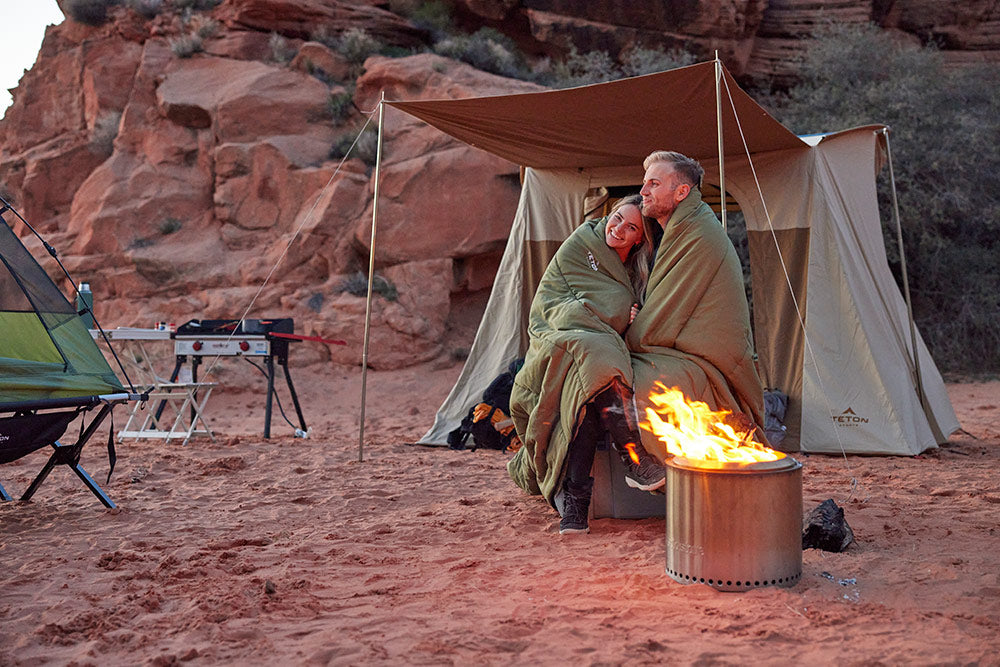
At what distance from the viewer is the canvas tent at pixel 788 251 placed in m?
5.20

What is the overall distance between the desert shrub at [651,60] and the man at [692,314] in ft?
32.5

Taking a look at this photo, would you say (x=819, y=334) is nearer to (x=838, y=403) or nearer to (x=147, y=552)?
(x=838, y=403)

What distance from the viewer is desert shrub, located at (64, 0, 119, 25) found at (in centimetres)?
1293

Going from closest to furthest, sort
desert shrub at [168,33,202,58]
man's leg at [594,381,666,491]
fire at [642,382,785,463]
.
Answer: fire at [642,382,785,463], man's leg at [594,381,666,491], desert shrub at [168,33,202,58]

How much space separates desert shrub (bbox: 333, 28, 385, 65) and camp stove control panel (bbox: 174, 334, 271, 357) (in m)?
7.12

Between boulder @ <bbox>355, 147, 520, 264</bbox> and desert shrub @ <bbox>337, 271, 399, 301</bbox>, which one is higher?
boulder @ <bbox>355, 147, 520, 264</bbox>

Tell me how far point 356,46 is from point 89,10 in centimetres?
432

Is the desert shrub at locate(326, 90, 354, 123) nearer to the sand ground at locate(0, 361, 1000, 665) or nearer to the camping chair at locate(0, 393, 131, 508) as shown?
the sand ground at locate(0, 361, 1000, 665)

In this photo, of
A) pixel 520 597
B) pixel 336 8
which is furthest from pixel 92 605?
pixel 336 8

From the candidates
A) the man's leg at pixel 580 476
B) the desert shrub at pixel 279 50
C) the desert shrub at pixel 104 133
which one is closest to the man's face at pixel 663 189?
the man's leg at pixel 580 476

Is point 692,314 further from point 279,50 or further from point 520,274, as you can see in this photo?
point 279,50

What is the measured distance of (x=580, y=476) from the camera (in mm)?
3430

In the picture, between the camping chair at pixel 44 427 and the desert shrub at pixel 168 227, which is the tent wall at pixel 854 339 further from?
the desert shrub at pixel 168 227

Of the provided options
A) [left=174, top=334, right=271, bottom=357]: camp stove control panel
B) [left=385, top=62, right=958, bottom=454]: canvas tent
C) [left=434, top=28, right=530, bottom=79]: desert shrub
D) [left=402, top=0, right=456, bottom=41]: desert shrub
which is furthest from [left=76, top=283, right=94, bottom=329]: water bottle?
[left=402, top=0, right=456, bottom=41]: desert shrub
